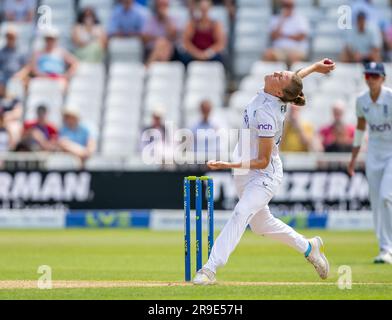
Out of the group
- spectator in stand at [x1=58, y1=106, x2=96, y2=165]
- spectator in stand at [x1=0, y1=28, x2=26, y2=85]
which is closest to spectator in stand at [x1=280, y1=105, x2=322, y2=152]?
spectator in stand at [x1=58, y1=106, x2=96, y2=165]


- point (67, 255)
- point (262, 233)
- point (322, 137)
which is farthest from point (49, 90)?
point (262, 233)

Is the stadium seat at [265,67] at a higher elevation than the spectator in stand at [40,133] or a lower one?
higher

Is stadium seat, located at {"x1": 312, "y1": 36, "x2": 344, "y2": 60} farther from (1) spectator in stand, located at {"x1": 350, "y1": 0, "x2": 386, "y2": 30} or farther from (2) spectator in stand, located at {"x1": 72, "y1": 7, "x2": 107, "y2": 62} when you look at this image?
(2) spectator in stand, located at {"x1": 72, "y1": 7, "x2": 107, "y2": 62}

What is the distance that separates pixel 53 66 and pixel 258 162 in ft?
34.7

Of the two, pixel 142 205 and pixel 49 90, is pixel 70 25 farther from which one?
pixel 142 205

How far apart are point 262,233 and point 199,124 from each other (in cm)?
762

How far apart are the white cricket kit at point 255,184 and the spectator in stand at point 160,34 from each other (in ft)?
32.0

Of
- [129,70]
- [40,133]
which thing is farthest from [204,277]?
[129,70]

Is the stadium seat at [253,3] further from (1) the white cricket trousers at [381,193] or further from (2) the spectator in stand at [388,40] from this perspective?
(1) the white cricket trousers at [381,193]

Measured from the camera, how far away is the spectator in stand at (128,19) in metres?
19.1

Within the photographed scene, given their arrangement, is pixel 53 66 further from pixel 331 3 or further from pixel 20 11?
pixel 331 3

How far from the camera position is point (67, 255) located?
12.4m

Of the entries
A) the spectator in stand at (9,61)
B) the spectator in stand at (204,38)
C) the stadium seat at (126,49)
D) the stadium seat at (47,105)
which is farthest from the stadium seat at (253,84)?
the spectator in stand at (9,61)

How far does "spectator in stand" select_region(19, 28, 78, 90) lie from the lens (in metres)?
18.8
